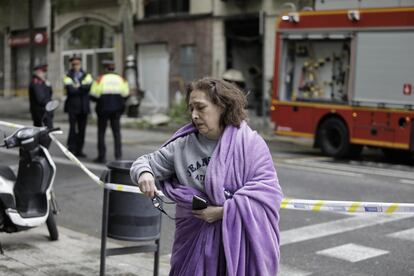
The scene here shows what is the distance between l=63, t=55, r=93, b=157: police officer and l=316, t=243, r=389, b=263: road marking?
761cm

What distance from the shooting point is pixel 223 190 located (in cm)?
328

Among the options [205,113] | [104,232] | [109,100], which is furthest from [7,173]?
[109,100]

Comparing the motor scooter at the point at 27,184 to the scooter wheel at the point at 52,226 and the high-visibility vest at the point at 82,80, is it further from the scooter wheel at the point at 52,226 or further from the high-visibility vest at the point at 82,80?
the high-visibility vest at the point at 82,80

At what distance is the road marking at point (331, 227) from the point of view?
23.8ft

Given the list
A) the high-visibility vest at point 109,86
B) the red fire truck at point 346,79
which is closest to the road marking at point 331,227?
the red fire truck at point 346,79

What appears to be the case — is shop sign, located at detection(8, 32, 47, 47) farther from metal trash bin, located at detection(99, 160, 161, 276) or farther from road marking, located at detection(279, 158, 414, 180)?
metal trash bin, located at detection(99, 160, 161, 276)

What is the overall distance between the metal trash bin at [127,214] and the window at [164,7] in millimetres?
21732

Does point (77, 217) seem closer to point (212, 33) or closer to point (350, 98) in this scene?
point (350, 98)

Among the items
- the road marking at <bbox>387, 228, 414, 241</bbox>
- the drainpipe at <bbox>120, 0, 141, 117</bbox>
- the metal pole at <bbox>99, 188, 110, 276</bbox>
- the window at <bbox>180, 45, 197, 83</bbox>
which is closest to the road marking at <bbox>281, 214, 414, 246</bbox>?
the road marking at <bbox>387, 228, 414, 241</bbox>

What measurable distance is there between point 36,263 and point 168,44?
21.9 meters

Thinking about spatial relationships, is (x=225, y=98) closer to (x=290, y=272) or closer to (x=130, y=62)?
(x=290, y=272)

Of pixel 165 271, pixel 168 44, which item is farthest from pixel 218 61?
pixel 165 271

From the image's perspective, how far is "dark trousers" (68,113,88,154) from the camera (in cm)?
1344

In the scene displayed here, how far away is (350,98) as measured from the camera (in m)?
14.2
